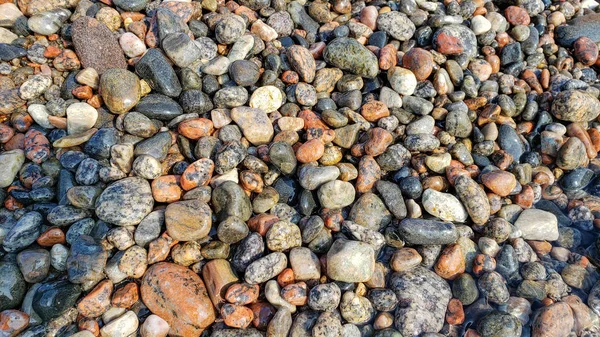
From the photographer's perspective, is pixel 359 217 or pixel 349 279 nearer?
pixel 349 279

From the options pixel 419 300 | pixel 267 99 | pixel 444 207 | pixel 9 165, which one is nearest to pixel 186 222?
pixel 267 99

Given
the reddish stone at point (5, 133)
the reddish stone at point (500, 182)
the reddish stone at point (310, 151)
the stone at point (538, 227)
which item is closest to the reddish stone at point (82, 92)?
the reddish stone at point (5, 133)

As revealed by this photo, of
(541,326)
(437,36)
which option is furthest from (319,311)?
(437,36)

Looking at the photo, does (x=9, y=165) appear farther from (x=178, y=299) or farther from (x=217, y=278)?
(x=217, y=278)

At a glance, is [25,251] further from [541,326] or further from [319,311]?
[541,326]

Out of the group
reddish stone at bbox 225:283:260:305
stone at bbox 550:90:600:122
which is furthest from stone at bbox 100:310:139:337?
stone at bbox 550:90:600:122

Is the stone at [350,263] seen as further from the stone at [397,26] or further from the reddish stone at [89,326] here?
the stone at [397,26]

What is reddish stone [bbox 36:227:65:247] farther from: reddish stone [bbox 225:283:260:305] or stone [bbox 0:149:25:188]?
reddish stone [bbox 225:283:260:305]
